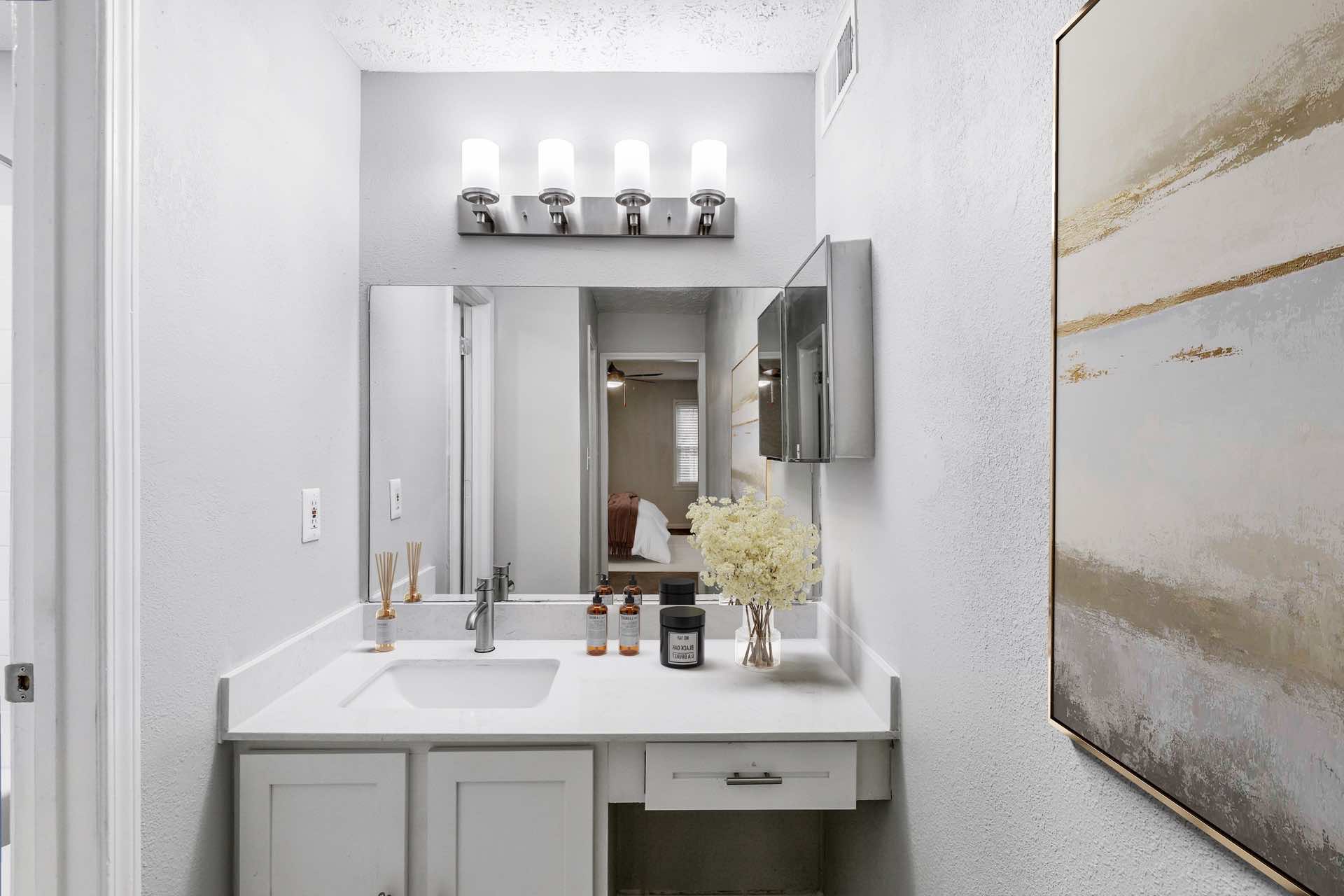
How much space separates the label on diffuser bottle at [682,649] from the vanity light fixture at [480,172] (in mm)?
1203

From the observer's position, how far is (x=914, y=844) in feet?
4.28

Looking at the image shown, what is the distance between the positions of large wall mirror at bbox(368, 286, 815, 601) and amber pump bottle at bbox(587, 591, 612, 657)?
0.49 feet

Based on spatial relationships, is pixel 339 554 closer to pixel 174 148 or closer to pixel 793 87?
pixel 174 148

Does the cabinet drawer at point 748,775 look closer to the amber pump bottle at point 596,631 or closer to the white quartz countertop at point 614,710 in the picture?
the white quartz countertop at point 614,710

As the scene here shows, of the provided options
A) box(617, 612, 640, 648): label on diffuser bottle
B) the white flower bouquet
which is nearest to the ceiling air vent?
the white flower bouquet

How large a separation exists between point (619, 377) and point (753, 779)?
108cm

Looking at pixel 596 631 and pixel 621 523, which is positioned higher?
pixel 621 523

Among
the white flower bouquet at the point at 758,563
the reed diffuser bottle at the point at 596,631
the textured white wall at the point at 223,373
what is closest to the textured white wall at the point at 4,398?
the textured white wall at the point at 223,373

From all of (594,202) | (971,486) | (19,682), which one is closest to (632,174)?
(594,202)

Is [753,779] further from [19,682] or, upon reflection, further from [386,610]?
[19,682]

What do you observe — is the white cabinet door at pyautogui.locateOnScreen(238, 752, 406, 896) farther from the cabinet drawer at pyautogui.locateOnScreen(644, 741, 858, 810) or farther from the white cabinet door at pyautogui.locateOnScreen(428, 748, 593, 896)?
the cabinet drawer at pyautogui.locateOnScreen(644, 741, 858, 810)

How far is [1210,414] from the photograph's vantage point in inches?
22.7

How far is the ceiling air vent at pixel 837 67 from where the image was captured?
1646mm

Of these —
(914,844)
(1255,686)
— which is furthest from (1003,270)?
(914,844)
